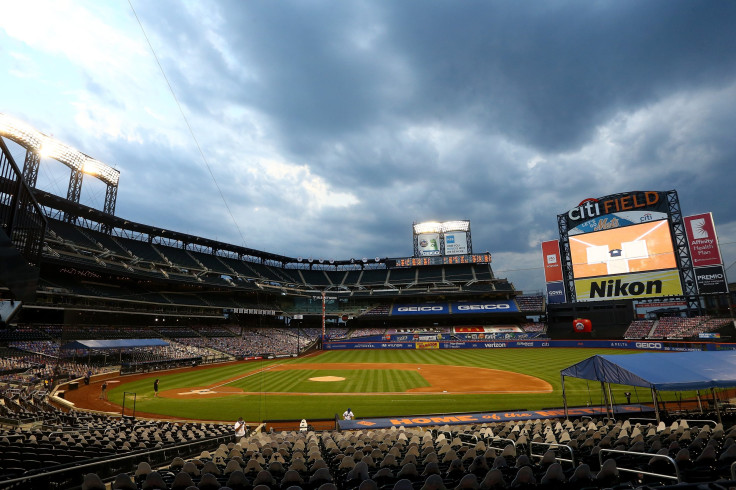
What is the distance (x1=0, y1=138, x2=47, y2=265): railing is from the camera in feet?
21.3

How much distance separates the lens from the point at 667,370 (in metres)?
13.0

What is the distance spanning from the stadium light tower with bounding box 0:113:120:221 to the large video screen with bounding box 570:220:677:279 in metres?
73.1

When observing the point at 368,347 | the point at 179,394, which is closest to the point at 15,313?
the point at 179,394

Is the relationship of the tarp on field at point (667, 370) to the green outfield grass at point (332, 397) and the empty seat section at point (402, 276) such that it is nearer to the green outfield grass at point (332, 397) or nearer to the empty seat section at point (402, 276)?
the green outfield grass at point (332, 397)

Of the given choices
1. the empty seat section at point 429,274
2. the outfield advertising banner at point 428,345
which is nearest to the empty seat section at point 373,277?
the empty seat section at point 429,274

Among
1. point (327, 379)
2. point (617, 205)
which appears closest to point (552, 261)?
point (617, 205)

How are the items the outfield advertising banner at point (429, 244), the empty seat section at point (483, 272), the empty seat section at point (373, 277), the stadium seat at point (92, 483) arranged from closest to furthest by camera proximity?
the stadium seat at point (92, 483), the empty seat section at point (483, 272), the outfield advertising banner at point (429, 244), the empty seat section at point (373, 277)

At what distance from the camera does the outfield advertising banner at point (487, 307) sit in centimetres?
7112

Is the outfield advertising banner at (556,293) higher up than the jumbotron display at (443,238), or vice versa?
the jumbotron display at (443,238)

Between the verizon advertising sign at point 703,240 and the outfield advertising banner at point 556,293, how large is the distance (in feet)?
58.3

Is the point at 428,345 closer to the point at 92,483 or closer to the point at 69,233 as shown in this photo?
the point at 69,233

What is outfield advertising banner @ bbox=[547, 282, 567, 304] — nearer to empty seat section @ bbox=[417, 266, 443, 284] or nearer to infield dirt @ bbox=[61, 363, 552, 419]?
empty seat section @ bbox=[417, 266, 443, 284]

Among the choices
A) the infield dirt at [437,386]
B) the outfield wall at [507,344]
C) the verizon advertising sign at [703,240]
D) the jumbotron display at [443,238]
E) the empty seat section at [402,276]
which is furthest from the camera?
the empty seat section at [402,276]

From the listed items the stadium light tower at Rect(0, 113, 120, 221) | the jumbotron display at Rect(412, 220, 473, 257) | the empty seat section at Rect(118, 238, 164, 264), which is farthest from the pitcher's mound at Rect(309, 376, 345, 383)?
the jumbotron display at Rect(412, 220, 473, 257)
